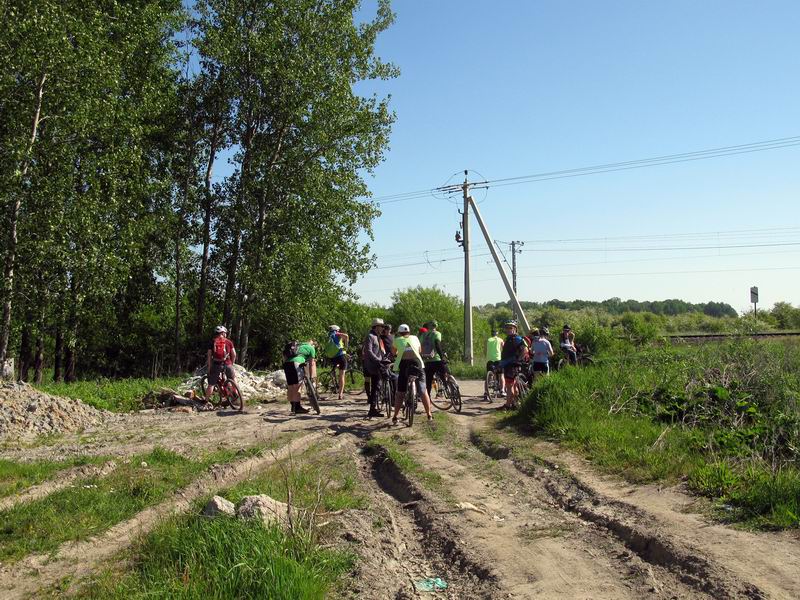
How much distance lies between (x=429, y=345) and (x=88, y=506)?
297 inches

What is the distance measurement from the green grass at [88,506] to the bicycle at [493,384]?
31.5 feet

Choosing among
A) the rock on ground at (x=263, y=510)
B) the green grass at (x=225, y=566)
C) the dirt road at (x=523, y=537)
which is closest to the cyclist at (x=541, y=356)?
Result: the dirt road at (x=523, y=537)

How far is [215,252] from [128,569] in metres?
23.9

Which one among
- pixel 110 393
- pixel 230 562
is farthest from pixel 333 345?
pixel 230 562

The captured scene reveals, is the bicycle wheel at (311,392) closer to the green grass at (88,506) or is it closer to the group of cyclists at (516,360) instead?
the group of cyclists at (516,360)

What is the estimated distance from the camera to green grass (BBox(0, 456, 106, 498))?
7734 millimetres

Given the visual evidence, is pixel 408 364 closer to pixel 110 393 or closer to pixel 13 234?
pixel 110 393

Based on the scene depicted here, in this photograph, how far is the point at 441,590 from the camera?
197 inches

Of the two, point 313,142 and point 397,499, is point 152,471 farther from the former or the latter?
point 313,142

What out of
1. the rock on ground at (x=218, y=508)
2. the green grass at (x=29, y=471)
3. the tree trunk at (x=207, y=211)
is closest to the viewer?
the rock on ground at (x=218, y=508)

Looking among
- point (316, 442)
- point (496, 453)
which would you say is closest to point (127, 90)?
point (316, 442)

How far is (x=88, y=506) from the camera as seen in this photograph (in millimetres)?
6824

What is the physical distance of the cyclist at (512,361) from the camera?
14.6 metres

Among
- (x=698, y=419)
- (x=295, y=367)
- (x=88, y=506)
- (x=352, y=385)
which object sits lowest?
(x=88, y=506)
